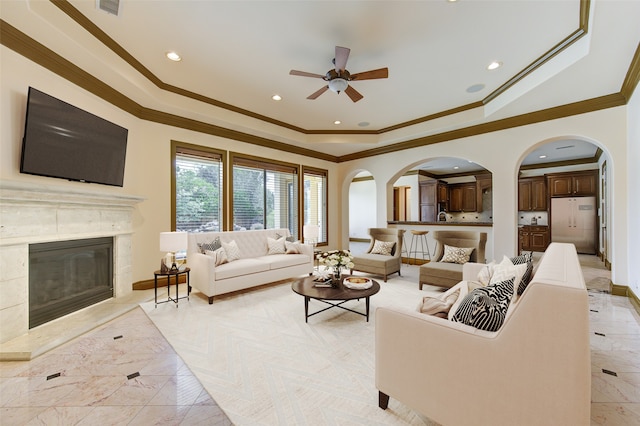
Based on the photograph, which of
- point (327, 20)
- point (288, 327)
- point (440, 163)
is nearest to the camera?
point (327, 20)

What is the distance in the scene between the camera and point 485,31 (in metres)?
2.83

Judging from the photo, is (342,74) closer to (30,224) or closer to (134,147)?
(134,147)

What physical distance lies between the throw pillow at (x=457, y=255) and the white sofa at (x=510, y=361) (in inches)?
109

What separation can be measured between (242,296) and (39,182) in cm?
272

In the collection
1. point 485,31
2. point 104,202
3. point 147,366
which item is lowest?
point 147,366

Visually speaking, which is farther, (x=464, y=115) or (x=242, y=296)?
(x=464, y=115)

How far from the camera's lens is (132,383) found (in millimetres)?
2037

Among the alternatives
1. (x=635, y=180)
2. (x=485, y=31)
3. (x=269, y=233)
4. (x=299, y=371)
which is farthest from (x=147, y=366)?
(x=635, y=180)

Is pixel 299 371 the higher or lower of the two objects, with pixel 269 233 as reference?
lower

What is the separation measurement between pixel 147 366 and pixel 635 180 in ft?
19.1

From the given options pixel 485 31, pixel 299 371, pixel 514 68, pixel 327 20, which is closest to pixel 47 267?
pixel 299 371

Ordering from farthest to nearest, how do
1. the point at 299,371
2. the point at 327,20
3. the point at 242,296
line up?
the point at 242,296
the point at 327,20
the point at 299,371

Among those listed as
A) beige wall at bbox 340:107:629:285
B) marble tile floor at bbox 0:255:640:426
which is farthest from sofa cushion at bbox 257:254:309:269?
beige wall at bbox 340:107:629:285

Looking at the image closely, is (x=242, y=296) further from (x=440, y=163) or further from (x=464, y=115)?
(x=440, y=163)
